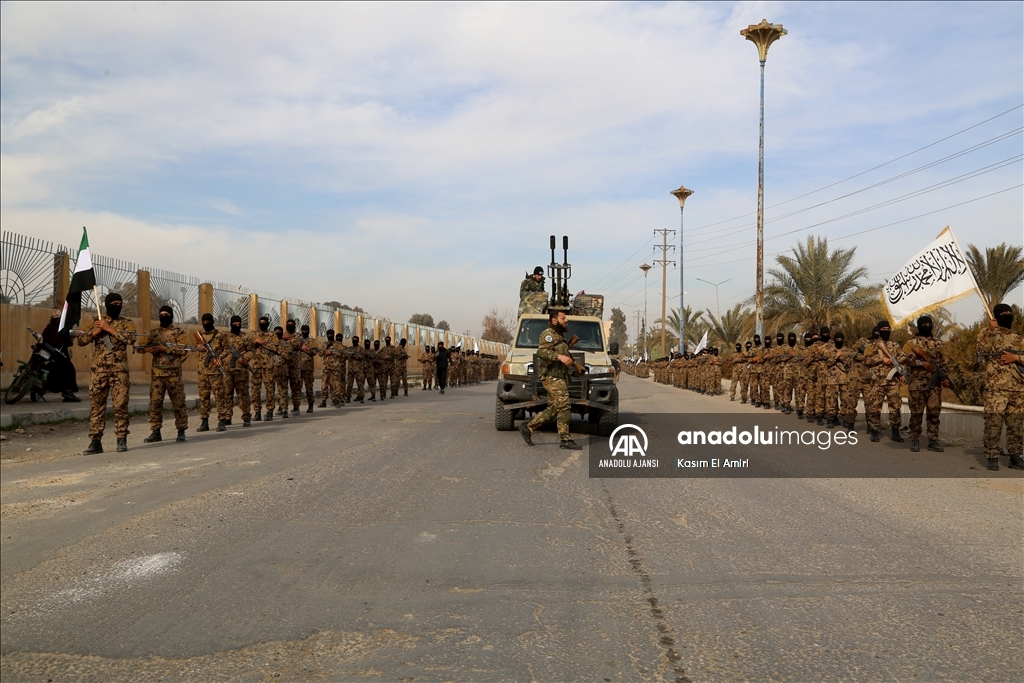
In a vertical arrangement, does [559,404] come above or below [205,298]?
below

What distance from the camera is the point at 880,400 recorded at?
12.2 m

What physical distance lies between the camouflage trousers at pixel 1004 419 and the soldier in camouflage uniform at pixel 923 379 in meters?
1.34

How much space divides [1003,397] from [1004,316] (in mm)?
1031

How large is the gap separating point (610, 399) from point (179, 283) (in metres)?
18.0

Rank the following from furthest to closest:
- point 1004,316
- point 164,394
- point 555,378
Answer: point 164,394 → point 555,378 → point 1004,316

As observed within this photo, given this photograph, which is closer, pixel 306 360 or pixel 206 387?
pixel 206 387

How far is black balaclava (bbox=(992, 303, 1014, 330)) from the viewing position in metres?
9.52

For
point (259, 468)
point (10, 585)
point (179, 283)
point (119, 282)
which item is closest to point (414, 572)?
point (10, 585)

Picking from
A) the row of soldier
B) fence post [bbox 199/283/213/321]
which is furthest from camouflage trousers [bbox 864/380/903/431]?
fence post [bbox 199/283/213/321]

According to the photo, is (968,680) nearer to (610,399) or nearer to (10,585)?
(10,585)

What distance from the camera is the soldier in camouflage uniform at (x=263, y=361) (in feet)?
50.1

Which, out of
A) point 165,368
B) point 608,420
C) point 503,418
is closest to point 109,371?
point 165,368

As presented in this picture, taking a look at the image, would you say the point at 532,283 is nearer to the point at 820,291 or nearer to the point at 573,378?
the point at 573,378

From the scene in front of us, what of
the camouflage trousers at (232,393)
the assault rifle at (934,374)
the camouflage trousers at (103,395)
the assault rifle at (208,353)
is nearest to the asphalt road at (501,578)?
the camouflage trousers at (103,395)
